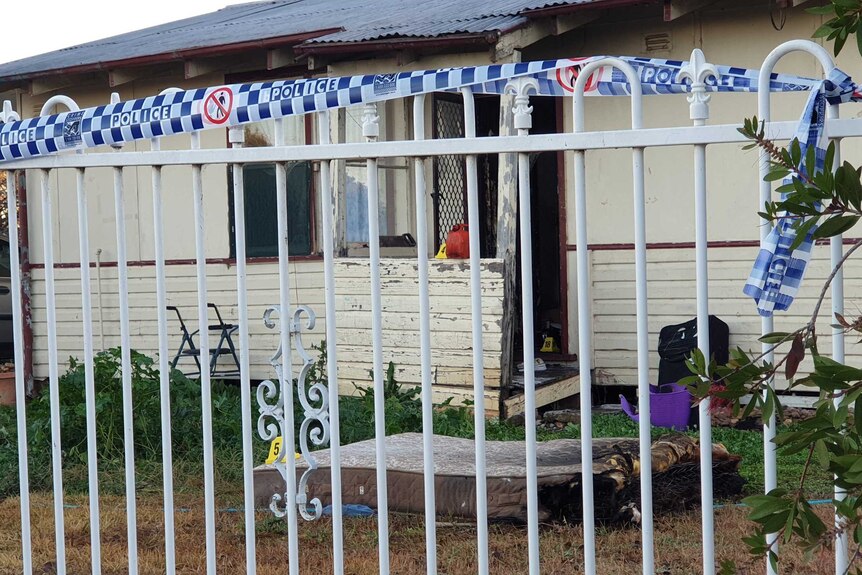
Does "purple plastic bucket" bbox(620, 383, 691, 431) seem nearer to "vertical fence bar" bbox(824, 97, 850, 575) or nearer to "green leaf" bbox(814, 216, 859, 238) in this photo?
"vertical fence bar" bbox(824, 97, 850, 575)

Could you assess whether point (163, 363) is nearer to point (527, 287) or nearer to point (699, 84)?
point (527, 287)

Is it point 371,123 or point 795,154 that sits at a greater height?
point 371,123

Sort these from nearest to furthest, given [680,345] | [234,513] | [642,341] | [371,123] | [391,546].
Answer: [642,341] → [371,123] → [391,546] → [234,513] → [680,345]

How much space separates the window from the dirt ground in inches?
192

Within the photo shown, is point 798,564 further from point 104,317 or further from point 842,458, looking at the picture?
point 104,317

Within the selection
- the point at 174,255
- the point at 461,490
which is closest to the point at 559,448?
the point at 461,490

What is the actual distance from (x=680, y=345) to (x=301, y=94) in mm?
5645

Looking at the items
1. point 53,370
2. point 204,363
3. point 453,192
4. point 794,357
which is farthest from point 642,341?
point 453,192

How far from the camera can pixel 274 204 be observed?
32.5ft

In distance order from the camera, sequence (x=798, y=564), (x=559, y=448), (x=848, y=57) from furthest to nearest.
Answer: (x=848, y=57) → (x=559, y=448) → (x=798, y=564)

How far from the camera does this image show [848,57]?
7.89 m

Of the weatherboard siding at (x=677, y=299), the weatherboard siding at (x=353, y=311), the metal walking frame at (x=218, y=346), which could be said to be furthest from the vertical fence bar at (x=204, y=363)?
the metal walking frame at (x=218, y=346)

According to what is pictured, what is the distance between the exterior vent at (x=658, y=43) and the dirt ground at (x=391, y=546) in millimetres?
4650

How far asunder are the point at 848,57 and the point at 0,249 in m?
10.5
